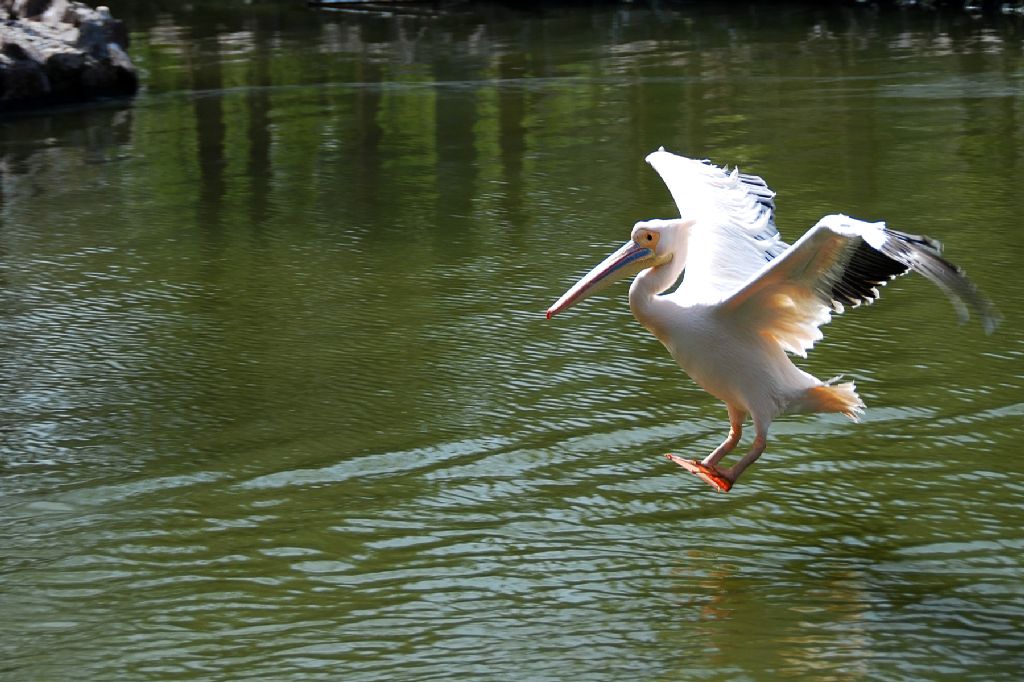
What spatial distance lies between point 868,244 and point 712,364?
0.65m

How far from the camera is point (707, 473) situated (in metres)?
3.70

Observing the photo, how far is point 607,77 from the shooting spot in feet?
34.3

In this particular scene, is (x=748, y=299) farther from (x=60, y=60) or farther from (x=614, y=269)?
(x=60, y=60)

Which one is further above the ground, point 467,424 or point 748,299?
point 748,299

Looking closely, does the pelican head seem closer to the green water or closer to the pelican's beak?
the pelican's beak

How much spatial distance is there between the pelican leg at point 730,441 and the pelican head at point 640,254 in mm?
453

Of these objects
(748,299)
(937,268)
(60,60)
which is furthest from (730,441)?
(60,60)

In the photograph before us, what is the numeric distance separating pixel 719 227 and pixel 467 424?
3.17 feet

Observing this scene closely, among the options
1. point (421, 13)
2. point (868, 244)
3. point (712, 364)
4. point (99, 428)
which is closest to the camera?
point (868, 244)

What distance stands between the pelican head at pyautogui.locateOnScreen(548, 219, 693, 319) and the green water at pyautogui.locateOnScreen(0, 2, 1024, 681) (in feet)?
1.64

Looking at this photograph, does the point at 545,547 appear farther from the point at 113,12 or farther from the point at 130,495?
the point at 113,12

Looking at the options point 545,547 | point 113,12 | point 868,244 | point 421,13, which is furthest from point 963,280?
point 113,12

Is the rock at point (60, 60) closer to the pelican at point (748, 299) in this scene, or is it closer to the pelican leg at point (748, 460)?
the pelican at point (748, 299)

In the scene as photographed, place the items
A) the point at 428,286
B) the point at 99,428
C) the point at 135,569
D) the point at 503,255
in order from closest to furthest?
1. the point at 135,569
2. the point at 99,428
3. the point at 428,286
4. the point at 503,255
